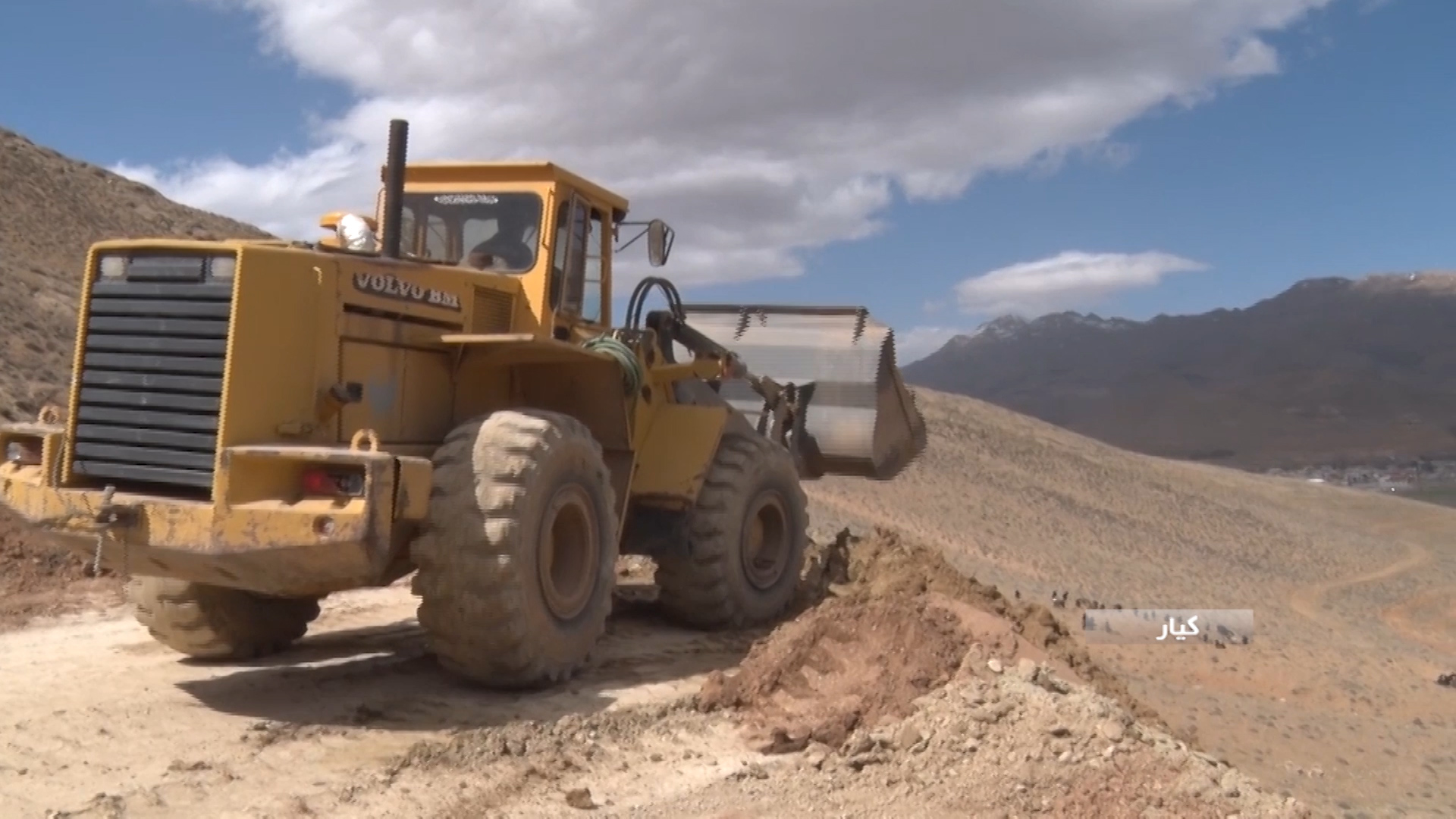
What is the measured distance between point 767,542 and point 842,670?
119 inches

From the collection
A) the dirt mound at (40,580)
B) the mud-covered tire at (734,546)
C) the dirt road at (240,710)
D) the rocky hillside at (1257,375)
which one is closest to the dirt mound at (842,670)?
the dirt road at (240,710)

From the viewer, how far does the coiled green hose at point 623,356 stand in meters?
8.42

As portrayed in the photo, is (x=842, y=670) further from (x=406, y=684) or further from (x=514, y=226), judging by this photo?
(x=514, y=226)

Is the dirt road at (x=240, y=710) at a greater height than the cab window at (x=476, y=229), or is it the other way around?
the cab window at (x=476, y=229)

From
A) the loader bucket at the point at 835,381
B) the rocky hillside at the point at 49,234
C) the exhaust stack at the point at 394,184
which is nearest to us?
the exhaust stack at the point at 394,184

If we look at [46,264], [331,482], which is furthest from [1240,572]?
[46,264]

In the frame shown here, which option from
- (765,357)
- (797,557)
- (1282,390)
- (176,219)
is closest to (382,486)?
(797,557)

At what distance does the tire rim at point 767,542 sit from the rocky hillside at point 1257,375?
65.6 m

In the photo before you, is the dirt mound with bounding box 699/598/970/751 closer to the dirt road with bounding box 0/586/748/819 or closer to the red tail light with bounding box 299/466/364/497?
the dirt road with bounding box 0/586/748/819

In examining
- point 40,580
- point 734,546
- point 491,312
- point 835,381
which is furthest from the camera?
point 835,381

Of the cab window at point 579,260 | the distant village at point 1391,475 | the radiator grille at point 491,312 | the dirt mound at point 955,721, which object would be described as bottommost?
the dirt mound at point 955,721

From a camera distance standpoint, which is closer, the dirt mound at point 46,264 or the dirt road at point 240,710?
the dirt road at point 240,710

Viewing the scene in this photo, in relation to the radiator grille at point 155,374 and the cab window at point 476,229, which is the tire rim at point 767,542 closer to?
the cab window at point 476,229

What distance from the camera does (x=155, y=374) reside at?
256 inches
